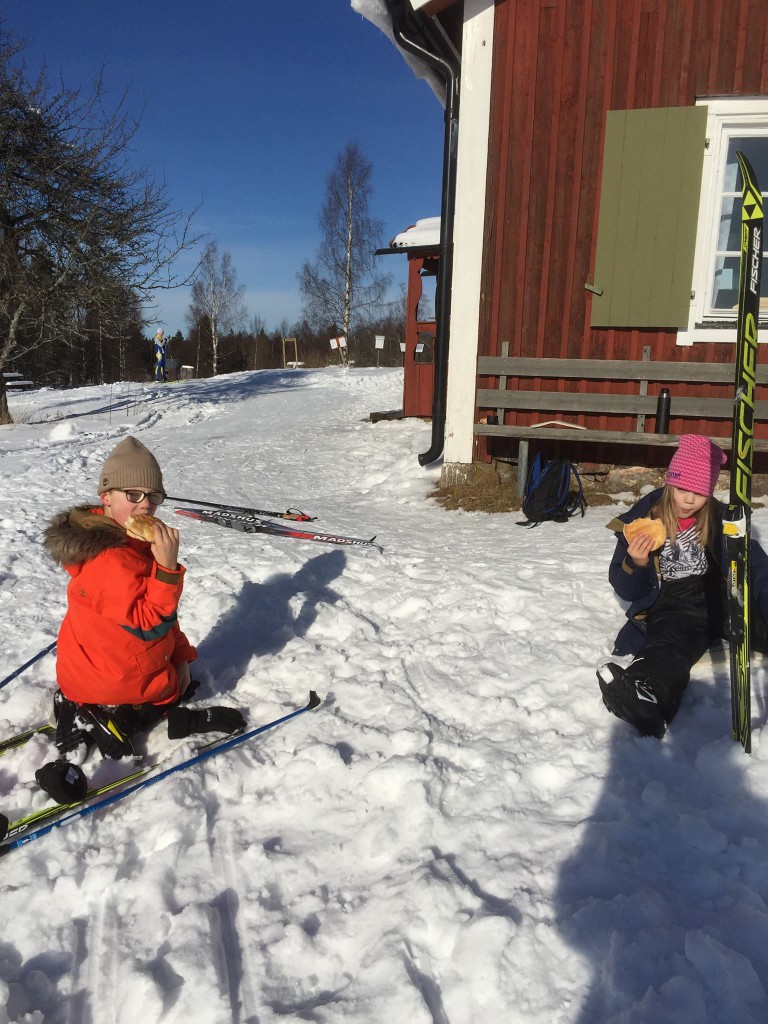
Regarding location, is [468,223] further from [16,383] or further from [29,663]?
[16,383]

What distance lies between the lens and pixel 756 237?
2.57 metres

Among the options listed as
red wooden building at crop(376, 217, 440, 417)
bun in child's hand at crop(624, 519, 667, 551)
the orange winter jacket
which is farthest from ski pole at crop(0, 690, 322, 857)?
red wooden building at crop(376, 217, 440, 417)

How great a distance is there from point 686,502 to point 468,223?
4280 millimetres

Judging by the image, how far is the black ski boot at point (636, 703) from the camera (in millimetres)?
2586

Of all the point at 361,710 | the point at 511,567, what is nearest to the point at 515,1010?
the point at 361,710

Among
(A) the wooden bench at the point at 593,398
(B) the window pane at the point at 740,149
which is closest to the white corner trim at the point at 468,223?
(A) the wooden bench at the point at 593,398

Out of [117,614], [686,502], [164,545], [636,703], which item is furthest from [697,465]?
Answer: [117,614]

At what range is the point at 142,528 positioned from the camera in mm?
2439

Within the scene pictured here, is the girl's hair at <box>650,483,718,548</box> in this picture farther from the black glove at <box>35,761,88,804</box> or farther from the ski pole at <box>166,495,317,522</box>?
the ski pole at <box>166,495,317,522</box>

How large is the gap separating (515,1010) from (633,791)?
0.96 m

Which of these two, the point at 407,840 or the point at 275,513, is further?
the point at 275,513

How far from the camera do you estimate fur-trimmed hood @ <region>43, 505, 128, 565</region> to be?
Answer: 2428 millimetres

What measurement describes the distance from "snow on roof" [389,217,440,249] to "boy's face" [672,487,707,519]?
29.9ft

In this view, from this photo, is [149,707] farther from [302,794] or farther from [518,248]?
[518,248]
